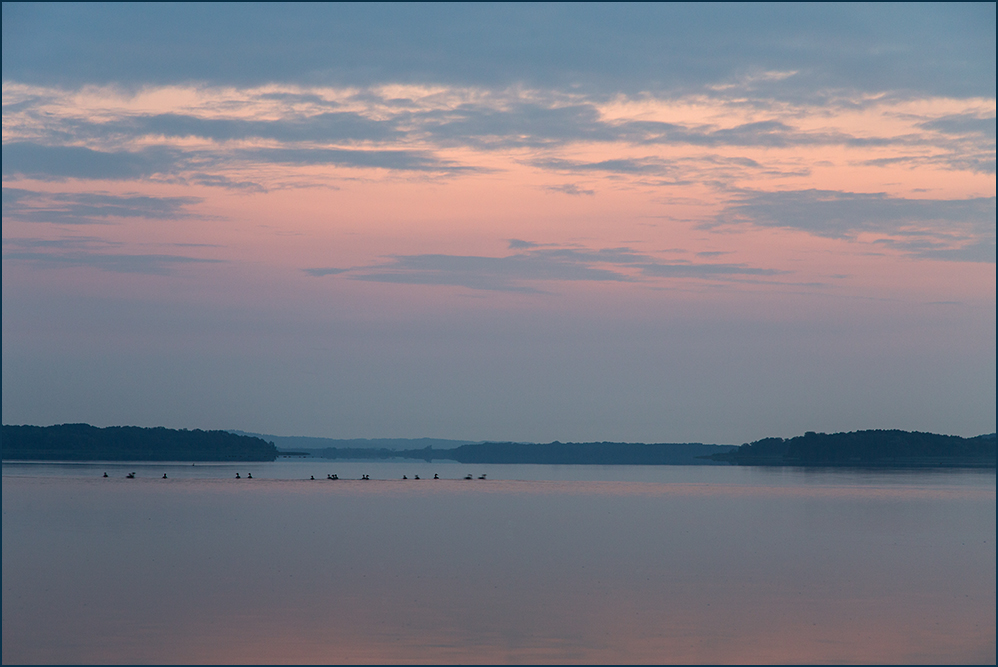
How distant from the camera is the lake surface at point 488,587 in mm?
20844

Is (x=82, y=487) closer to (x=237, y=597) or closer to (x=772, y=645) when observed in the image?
(x=237, y=597)

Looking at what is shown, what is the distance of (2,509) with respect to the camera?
166 ft

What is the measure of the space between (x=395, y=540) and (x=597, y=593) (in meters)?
14.0

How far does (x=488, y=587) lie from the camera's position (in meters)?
28.0

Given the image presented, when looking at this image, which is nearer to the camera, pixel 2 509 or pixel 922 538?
pixel 922 538

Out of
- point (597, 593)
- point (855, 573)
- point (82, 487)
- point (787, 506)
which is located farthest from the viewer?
point (82, 487)

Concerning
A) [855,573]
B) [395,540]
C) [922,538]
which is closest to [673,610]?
[855,573]

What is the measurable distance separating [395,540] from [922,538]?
866 inches

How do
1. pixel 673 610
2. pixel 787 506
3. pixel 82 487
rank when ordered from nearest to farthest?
pixel 673 610
pixel 787 506
pixel 82 487

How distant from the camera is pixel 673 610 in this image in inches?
981

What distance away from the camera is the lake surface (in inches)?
821

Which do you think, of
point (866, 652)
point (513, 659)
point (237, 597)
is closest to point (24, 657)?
point (237, 597)

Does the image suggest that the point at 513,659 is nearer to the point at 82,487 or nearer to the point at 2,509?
the point at 2,509

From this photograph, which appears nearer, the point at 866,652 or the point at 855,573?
the point at 866,652
